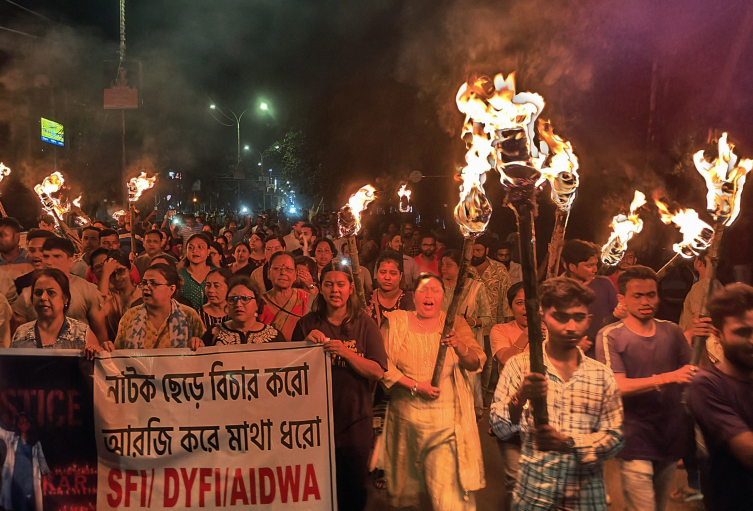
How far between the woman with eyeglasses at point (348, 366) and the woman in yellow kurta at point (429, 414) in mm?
179

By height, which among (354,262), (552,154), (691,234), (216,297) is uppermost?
(552,154)

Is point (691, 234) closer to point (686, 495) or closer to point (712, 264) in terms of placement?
point (712, 264)

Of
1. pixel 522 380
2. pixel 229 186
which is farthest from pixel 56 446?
pixel 229 186

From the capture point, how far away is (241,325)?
4.47m

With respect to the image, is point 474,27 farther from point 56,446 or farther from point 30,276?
point 56,446

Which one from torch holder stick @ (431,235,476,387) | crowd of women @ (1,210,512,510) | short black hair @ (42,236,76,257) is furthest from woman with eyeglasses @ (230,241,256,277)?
torch holder stick @ (431,235,476,387)

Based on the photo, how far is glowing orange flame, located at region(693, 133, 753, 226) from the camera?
12.7 ft

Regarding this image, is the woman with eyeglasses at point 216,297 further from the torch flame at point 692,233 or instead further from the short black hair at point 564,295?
the torch flame at point 692,233

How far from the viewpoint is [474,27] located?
43.3 ft

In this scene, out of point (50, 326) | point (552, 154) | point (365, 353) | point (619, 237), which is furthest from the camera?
point (619, 237)

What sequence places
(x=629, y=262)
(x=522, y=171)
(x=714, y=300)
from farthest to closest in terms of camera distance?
1. (x=629, y=262)
2. (x=714, y=300)
3. (x=522, y=171)

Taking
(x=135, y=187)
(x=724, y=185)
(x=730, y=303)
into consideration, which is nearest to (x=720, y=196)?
(x=724, y=185)

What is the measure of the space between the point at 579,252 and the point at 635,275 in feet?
4.82

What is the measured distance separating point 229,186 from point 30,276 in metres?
60.5
